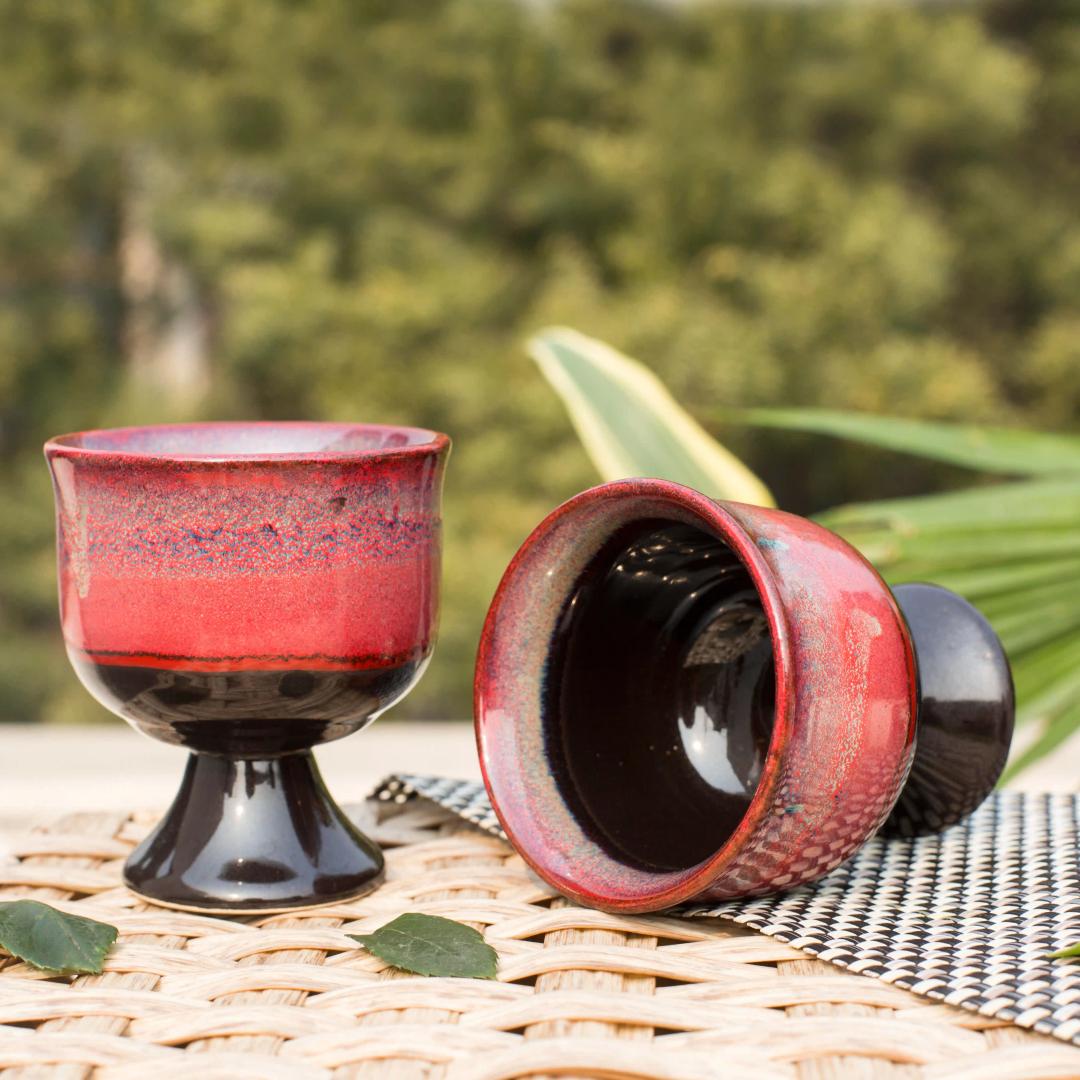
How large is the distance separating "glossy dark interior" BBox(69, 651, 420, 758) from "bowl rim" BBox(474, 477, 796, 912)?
0.05 m

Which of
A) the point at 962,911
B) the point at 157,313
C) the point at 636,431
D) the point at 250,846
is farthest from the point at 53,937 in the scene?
the point at 157,313

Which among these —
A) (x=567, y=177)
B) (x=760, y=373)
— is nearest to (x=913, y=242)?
(x=760, y=373)

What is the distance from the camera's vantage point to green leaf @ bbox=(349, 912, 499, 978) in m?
0.53

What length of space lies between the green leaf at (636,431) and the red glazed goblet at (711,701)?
0.30m

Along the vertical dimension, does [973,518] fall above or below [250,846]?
above

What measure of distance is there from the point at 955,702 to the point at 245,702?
318 millimetres

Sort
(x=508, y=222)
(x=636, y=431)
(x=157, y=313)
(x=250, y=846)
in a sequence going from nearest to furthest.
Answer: (x=250, y=846), (x=636, y=431), (x=508, y=222), (x=157, y=313)

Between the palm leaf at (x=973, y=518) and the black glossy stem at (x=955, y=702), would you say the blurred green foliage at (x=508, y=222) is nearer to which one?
the palm leaf at (x=973, y=518)

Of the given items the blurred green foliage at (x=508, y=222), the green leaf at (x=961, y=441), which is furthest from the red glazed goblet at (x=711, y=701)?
the blurred green foliage at (x=508, y=222)

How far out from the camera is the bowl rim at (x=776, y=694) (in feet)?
1.66

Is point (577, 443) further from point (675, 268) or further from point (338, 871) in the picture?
point (338, 871)

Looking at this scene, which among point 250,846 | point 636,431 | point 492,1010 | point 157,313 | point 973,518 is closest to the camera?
point 492,1010

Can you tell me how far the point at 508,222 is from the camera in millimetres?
2551

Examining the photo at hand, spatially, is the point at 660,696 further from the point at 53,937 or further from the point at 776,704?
the point at 53,937
